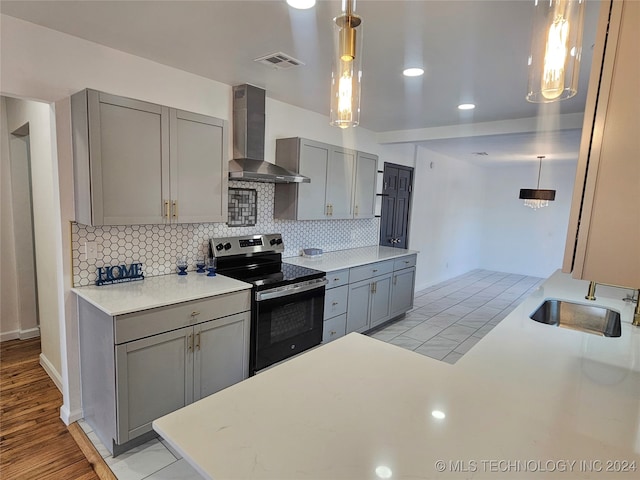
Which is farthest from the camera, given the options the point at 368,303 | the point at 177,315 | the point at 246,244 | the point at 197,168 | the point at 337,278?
the point at 368,303

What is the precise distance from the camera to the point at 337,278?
140 inches

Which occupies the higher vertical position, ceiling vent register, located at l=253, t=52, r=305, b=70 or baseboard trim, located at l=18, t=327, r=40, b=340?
ceiling vent register, located at l=253, t=52, r=305, b=70

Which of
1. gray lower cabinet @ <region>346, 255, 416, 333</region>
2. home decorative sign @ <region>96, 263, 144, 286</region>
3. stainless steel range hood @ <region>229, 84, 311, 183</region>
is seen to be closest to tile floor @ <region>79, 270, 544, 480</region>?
gray lower cabinet @ <region>346, 255, 416, 333</region>

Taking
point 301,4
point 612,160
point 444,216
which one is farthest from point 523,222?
point 612,160

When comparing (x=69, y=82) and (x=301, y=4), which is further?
(x=69, y=82)

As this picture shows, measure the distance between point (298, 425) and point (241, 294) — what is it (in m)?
1.71

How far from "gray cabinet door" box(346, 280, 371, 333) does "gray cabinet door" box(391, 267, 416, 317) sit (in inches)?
22.0

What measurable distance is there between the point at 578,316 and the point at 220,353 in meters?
2.55

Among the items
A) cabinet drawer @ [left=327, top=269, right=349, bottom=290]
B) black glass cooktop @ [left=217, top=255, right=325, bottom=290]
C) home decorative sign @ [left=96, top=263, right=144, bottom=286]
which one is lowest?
cabinet drawer @ [left=327, top=269, right=349, bottom=290]

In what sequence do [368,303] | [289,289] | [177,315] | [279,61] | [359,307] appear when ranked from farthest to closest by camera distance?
1. [368,303]
2. [359,307]
3. [289,289]
4. [279,61]
5. [177,315]

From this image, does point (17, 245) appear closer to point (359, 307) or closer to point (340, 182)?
point (340, 182)

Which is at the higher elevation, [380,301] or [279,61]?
[279,61]

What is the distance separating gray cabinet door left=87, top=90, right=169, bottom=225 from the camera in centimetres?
215

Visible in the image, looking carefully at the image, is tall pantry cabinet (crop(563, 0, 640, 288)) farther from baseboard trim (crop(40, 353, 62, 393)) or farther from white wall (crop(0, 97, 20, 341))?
white wall (crop(0, 97, 20, 341))
